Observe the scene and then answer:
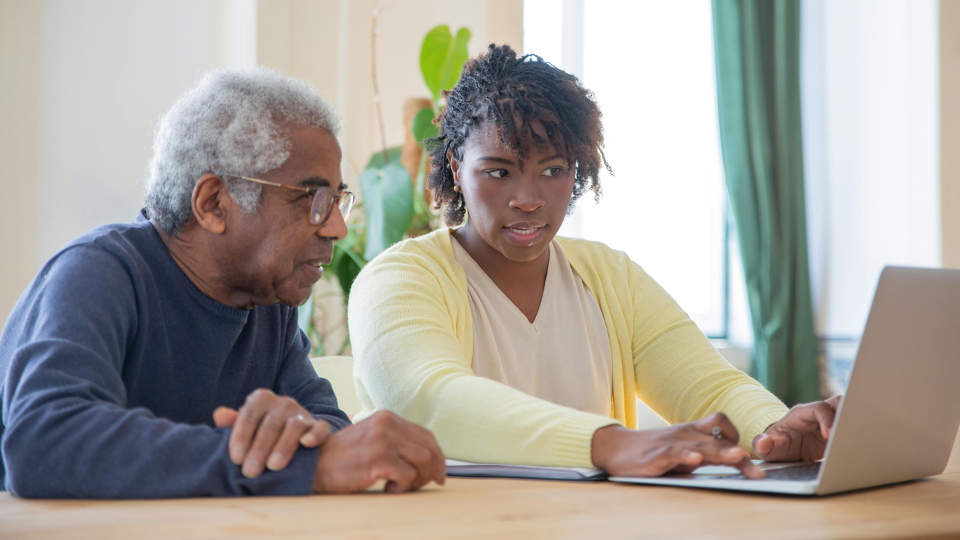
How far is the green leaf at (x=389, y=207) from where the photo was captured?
2.44 m

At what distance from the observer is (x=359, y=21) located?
9.70ft

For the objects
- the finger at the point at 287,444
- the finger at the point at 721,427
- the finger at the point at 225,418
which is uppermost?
the finger at the point at 225,418

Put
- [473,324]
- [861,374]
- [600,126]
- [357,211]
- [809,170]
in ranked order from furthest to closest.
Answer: [809,170] < [357,211] < [600,126] < [473,324] < [861,374]

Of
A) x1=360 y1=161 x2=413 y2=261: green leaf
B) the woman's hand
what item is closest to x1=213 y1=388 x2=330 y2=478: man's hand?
the woman's hand

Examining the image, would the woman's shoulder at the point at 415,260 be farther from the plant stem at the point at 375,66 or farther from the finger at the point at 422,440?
the plant stem at the point at 375,66

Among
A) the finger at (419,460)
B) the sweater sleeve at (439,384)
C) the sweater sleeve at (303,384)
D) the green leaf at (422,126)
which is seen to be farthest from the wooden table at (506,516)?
the green leaf at (422,126)

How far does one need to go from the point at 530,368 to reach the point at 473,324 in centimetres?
14

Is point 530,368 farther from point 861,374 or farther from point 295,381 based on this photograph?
point 861,374

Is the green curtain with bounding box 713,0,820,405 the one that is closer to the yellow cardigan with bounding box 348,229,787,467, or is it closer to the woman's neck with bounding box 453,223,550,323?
the yellow cardigan with bounding box 348,229,787,467

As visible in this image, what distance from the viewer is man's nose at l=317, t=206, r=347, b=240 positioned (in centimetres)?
123

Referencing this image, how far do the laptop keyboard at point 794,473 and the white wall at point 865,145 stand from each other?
248 centimetres

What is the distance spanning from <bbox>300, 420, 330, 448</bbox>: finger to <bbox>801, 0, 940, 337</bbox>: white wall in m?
2.98

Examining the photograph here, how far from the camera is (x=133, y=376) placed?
1115mm

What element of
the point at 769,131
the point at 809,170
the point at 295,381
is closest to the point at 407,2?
the point at 769,131
